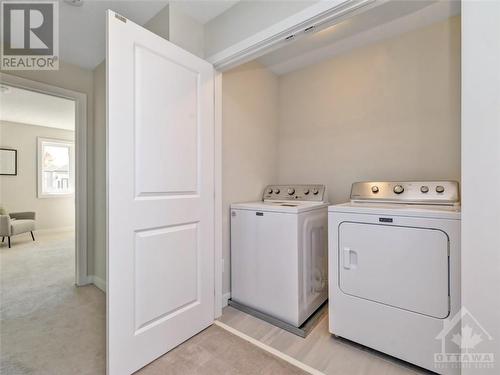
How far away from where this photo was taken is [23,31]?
1.91m

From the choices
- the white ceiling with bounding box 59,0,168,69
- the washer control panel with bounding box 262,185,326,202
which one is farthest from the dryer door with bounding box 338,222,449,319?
the white ceiling with bounding box 59,0,168,69

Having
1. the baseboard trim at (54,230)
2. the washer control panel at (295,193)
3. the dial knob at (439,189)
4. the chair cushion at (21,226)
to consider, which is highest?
the dial knob at (439,189)

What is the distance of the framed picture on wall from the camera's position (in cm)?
479

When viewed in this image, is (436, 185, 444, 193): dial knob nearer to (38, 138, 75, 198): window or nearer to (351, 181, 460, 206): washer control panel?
(351, 181, 460, 206): washer control panel

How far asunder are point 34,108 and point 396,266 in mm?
5698

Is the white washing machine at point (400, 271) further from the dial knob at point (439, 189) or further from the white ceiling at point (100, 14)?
the white ceiling at point (100, 14)

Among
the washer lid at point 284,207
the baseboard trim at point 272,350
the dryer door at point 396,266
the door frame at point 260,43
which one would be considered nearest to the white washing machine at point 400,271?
the dryer door at point 396,266

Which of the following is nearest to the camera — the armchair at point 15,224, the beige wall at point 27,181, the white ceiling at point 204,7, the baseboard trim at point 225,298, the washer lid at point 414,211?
the washer lid at point 414,211

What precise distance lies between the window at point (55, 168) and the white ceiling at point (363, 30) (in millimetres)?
5631

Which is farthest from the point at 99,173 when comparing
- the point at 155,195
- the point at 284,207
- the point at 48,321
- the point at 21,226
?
the point at 21,226

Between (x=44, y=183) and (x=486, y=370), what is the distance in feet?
23.9

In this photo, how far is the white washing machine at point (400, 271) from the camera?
1.28m

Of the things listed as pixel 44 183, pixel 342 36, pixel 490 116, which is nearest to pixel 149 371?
pixel 490 116

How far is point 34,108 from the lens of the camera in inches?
165
